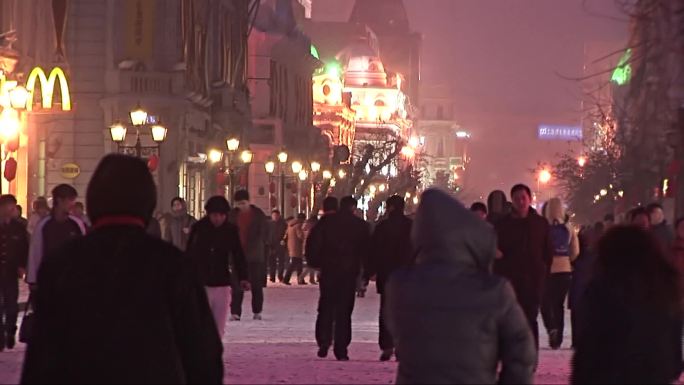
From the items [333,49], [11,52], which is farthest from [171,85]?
[333,49]

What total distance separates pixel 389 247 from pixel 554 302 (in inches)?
134

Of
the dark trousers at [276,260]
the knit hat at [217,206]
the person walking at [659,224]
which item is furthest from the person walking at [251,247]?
the dark trousers at [276,260]

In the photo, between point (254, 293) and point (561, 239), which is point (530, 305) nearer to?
point (561, 239)

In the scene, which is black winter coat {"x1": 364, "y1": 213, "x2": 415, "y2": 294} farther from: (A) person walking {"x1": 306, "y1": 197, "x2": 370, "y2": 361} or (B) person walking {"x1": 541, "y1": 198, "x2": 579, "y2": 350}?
(B) person walking {"x1": 541, "y1": 198, "x2": 579, "y2": 350}

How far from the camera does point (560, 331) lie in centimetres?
1862

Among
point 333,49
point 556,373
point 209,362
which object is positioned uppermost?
point 333,49

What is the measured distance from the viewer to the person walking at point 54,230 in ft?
51.7

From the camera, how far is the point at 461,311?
6371mm

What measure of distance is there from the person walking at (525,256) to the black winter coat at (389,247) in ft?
7.91

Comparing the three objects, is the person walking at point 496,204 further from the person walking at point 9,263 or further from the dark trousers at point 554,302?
the person walking at point 9,263

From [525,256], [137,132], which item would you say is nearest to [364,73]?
[137,132]

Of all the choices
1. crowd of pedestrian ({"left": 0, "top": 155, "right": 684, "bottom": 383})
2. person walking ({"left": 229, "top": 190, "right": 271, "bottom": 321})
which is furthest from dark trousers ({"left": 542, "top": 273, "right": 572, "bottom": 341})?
crowd of pedestrian ({"left": 0, "top": 155, "right": 684, "bottom": 383})

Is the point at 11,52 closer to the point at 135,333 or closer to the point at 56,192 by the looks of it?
the point at 56,192

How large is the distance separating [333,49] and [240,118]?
115 m
